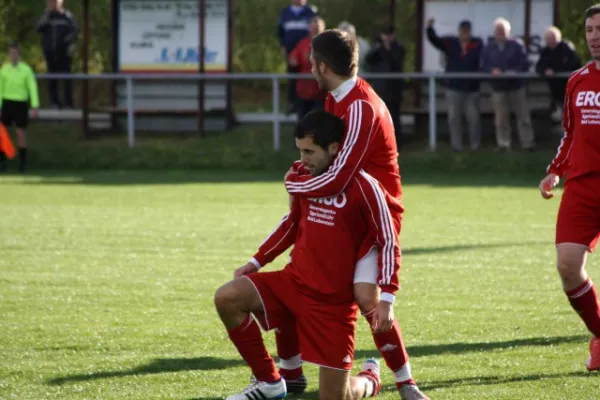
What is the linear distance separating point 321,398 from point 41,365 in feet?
5.99

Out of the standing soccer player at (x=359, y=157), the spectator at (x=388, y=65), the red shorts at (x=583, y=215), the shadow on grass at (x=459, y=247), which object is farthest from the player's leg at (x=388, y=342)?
the spectator at (x=388, y=65)

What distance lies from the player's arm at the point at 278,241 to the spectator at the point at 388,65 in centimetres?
A: 1371

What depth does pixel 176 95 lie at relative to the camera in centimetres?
2230

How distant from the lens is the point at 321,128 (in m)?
5.57

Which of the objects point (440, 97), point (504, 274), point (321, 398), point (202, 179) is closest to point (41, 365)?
point (321, 398)

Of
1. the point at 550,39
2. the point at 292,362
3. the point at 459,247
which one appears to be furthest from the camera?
the point at 550,39

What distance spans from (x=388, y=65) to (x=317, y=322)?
14.6 meters

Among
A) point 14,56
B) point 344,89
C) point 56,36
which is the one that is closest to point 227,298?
point 344,89

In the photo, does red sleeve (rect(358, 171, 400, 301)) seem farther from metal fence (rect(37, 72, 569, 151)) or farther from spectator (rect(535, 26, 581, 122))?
spectator (rect(535, 26, 581, 122))

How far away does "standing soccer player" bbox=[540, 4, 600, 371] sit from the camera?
6.57 meters

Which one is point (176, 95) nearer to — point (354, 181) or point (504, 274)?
point (504, 274)

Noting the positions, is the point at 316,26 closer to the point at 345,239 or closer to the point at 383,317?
the point at 345,239

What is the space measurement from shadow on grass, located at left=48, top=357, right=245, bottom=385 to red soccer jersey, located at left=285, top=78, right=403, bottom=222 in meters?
1.45

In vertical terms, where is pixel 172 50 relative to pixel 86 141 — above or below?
above
